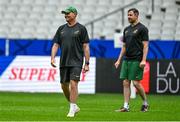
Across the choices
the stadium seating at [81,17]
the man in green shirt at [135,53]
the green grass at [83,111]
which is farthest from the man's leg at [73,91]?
the stadium seating at [81,17]

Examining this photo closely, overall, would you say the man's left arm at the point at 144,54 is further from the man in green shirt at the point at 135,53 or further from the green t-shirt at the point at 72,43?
the green t-shirt at the point at 72,43

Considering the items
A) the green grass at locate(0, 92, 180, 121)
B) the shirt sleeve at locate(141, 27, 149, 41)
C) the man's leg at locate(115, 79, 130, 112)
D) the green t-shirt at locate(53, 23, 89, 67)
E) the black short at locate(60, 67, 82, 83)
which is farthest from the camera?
the shirt sleeve at locate(141, 27, 149, 41)

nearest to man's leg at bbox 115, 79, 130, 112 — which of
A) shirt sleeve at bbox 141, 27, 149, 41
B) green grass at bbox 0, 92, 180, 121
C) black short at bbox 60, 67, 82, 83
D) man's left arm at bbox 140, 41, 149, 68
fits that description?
green grass at bbox 0, 92, 180, 121

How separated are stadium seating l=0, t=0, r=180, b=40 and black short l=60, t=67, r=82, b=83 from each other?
14911 mm

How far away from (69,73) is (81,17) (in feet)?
55.8

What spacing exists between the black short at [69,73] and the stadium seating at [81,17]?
48.9 ft

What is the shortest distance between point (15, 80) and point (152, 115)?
392 inches

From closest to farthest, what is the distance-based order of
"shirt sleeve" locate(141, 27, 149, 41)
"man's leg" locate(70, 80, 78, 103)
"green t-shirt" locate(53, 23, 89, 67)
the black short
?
"man's leg" locate(70, 80, 78, 103), the black short, "green t-shirt" locate(53, 23, 89, 67), "shirt sleeve" locate(141, 27, 149, 41)

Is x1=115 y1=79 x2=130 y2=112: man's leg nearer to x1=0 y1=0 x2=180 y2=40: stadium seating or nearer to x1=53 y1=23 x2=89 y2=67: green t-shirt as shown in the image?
x1=53 y1=23 x2=89 y2=67: green t-shirt

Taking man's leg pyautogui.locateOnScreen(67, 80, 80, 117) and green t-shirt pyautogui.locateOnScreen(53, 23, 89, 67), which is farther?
green t-shirt pyautogui.locateOnScreen(53, 23, 89, 67)

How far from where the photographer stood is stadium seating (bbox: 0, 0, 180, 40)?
1176 inches

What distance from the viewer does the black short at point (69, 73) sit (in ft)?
47.6

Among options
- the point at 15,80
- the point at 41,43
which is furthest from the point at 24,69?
the point at 41,43

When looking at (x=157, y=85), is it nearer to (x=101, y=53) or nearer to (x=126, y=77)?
(x=101, y=53)
